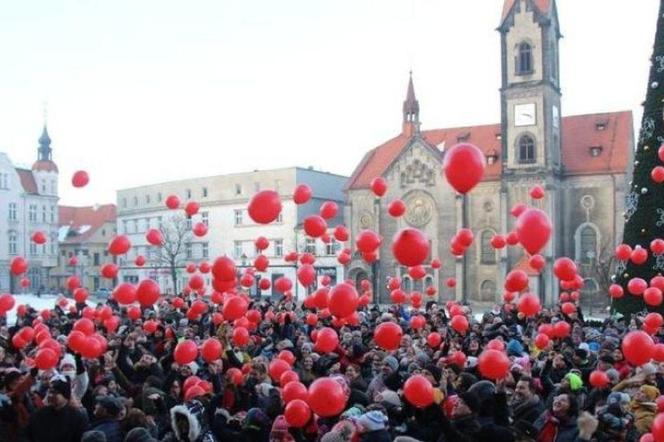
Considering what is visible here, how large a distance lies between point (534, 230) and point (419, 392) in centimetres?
292

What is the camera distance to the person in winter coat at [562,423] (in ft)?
22.9

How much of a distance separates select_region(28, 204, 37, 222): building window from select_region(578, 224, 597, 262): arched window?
46.7 m

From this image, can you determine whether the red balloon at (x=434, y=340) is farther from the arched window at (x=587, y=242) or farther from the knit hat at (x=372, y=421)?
the arched window at (x=587, y=242)

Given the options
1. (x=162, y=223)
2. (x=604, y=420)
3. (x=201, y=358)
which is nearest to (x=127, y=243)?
(x=201, y=358)

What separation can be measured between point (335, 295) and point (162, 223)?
2308 inches

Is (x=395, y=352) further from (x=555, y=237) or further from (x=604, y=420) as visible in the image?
(x=555, y=237)

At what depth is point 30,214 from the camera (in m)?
68.6

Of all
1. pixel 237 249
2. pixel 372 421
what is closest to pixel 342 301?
pixel 372 421

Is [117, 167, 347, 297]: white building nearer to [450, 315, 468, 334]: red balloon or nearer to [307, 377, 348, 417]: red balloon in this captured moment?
[450, 315, 468, 334]: red balloon

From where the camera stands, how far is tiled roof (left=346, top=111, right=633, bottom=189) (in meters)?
49.8

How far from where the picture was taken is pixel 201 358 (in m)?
11.4

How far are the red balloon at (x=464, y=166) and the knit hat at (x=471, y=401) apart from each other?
230 cm

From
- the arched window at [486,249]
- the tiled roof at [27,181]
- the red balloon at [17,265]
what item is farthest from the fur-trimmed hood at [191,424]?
the tiled roof at [27,181]

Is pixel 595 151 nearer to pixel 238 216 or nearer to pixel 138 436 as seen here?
pixel 238 216
